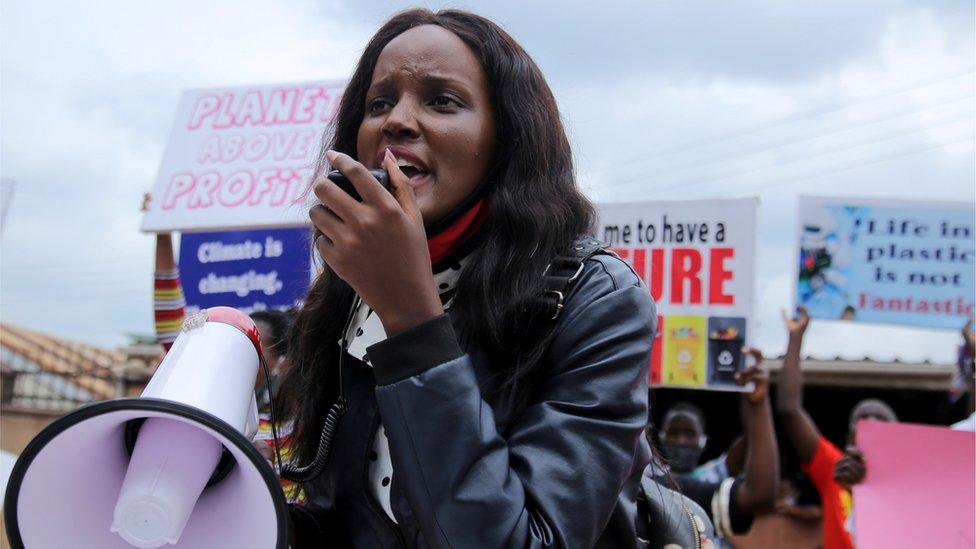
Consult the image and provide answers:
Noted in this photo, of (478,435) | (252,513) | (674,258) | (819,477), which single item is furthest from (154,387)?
(674,258)

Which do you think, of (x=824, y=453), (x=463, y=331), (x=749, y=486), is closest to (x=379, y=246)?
(x=463, y=331)

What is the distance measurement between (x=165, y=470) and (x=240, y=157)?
15.2 feet

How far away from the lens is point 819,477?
4.29m

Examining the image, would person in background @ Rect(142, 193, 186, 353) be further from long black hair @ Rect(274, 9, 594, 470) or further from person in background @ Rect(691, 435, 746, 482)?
person in background @ Rect(691, 435, 746, 482)

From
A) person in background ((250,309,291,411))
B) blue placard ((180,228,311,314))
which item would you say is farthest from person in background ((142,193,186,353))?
blue placard ((180,228,311,314))

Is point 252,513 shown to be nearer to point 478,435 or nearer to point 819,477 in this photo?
point 478,435

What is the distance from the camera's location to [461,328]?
1.32 m

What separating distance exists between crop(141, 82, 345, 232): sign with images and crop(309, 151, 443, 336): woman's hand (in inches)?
158

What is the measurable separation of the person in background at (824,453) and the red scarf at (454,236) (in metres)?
2.63

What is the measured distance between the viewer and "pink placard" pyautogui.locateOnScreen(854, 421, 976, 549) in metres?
3.17

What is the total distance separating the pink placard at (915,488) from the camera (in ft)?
10.4

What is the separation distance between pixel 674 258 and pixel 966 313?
1.80 m

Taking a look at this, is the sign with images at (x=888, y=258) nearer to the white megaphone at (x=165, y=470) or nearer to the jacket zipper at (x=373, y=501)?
the jacket zipper at (x=373, y=501)

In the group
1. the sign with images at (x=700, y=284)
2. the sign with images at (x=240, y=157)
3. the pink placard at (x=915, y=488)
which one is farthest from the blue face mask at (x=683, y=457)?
the sign with images at (x=240, y=157)
